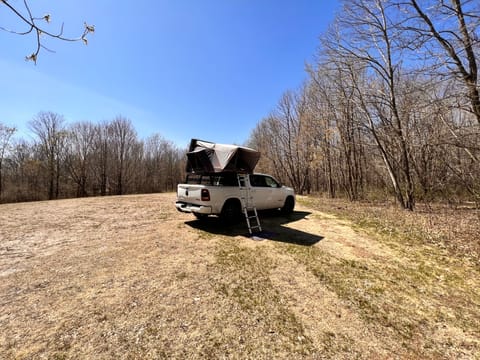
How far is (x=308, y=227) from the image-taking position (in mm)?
6188

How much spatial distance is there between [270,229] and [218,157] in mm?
2822

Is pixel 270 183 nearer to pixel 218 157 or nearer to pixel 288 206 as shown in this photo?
pixel 288 206

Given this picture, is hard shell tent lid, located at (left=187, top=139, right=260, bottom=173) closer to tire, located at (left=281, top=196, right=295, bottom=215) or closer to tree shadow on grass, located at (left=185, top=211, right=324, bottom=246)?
tree shadow on grass, located at (left=185, top=211, right=324, bottom=246)

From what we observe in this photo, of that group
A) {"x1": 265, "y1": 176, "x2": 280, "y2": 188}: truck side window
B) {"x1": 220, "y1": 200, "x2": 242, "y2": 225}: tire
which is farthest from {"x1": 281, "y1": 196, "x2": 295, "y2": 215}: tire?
{"x1": 220, "y1": 200, "x2": 242, "y2": 225}: tire

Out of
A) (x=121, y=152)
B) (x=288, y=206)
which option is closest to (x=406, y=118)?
(x=288, y=206)

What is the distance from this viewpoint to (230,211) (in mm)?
6051

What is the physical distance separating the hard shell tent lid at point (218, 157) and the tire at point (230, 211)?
44.7 inches

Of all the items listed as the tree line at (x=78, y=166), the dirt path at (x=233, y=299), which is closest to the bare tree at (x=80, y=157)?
the tree line at (x=78, y=166)

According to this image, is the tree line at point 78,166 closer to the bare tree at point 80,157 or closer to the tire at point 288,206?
the bare tree at point 80,157

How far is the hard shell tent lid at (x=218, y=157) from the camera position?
5.42 meters

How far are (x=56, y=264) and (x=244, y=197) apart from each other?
184 inches

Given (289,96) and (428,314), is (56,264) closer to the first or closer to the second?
(428,314)

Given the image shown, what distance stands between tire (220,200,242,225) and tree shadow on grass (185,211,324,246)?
410mm

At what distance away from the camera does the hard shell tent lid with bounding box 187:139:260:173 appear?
5.42 m
